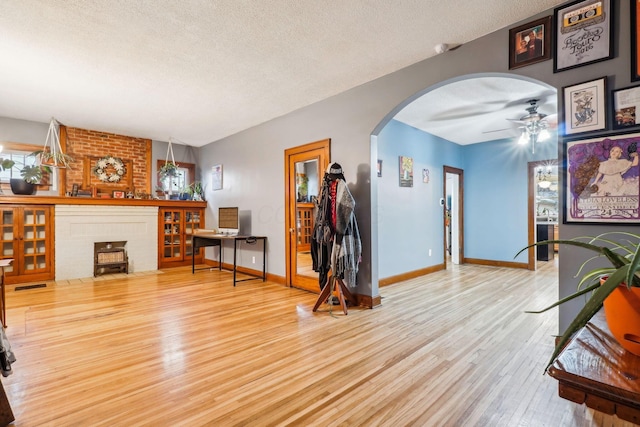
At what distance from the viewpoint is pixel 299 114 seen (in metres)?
4.53

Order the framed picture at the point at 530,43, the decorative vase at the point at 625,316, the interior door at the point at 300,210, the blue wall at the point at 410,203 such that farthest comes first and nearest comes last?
the blue wall at the point at 410,203
the interior door at the point at 300,210
the framed picture at the point at 530,43
the decorative vase at the point at 625,316

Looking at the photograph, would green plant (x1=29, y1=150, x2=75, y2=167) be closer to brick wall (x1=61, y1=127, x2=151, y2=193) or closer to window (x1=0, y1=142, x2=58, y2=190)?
window (x1=0, y1=142, x2=58, y2=190)

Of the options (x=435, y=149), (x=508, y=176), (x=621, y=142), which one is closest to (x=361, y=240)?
(x=621, y=142)

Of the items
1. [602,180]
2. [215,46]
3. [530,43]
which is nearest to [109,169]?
[215,46]

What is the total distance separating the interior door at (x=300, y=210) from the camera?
4363 millimetres

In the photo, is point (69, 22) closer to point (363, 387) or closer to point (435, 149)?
point (363, 387)

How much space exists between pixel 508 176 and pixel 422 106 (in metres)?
3.03

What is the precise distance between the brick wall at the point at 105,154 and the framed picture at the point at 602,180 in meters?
6.73

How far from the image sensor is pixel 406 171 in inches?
205

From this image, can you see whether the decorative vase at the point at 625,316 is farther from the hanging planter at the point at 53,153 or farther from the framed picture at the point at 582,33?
the hanging planter at the point at 53,153

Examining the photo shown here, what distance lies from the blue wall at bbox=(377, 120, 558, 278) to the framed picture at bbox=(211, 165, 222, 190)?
336cm

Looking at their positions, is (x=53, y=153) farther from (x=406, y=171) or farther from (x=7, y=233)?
(x=406, y=171)

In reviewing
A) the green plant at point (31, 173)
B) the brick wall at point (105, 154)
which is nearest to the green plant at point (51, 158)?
the green plant at point (31, 173)

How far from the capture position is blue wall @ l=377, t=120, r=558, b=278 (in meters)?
4.90
